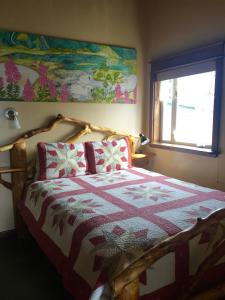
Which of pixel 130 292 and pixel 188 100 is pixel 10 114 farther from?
pixel 130 292

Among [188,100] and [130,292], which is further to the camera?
[188,100]

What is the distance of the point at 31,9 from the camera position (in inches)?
99.6

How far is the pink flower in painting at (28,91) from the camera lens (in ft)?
8.44

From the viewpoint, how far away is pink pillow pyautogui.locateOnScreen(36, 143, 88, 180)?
8.16 ft

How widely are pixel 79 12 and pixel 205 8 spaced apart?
48.6 inches

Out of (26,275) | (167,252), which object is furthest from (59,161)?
(167,252)

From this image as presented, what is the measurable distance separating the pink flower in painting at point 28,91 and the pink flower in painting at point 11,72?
0.10 meters

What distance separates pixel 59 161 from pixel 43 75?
862mm

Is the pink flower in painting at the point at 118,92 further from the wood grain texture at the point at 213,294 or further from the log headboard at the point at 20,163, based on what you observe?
the wood grain texture at the point at 213,294

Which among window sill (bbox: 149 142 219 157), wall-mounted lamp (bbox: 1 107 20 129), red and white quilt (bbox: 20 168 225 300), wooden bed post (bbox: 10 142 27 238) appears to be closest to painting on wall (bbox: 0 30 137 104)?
wall-mounted lamp (bbox: 1 107 20 129)

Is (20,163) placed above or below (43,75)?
below

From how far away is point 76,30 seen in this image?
9.06 ft

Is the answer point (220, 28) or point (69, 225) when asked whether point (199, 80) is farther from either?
point (69, 225)

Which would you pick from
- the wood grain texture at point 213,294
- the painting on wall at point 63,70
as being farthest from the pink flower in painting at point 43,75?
the wood grain texture at point 213,294
